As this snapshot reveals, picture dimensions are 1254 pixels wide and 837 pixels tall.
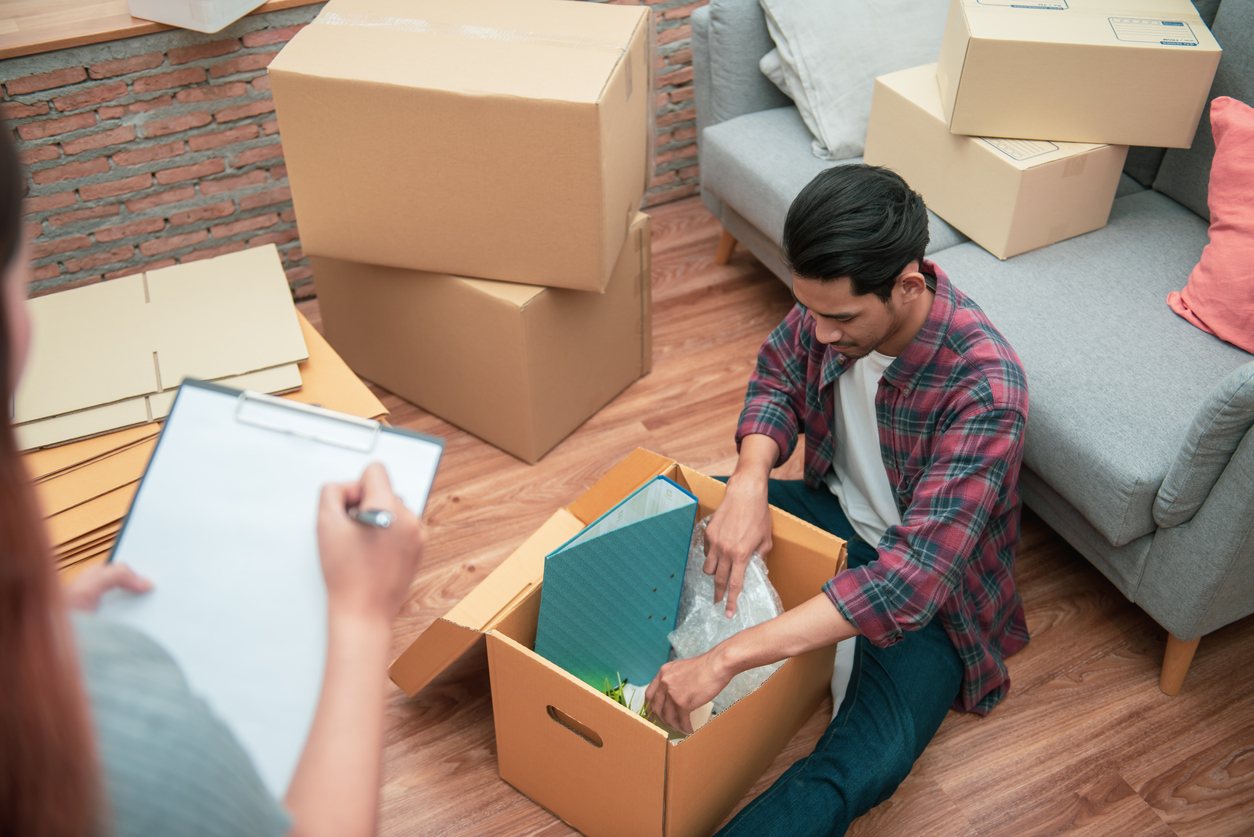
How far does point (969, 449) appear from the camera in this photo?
1.36 metres

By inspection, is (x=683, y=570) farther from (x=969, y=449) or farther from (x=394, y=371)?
(x=394, y=371)

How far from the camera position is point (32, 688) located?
0.54 meters

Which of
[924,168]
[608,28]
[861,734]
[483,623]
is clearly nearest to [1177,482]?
[861,734]

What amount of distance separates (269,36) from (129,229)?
0.50 meters

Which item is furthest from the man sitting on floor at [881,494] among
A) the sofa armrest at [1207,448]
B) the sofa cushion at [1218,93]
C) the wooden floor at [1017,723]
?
the sofa cushion at [1218,93]

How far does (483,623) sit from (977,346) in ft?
2.39

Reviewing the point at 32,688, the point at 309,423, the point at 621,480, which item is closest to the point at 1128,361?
the point at 621,480

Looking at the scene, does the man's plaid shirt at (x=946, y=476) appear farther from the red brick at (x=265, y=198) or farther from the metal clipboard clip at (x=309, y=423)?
the red brick at (x=265, y=198)

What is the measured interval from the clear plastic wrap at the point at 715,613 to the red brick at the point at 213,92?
136 cm

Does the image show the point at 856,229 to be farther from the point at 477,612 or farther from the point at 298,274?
the point at 298,274

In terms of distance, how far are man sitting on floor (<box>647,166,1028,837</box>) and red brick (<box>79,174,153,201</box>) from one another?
4.58 feet

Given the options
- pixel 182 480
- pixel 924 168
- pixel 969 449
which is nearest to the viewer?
pixel 182 480

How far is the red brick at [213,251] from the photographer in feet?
8.00

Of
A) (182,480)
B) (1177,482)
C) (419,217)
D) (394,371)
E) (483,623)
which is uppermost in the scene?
(182,480)
